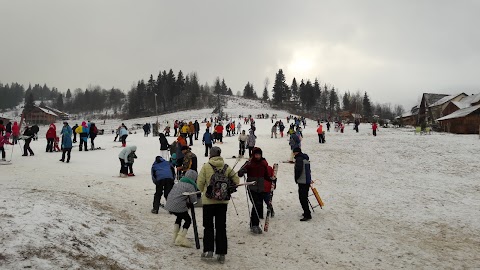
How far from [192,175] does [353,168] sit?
1348 centimetres

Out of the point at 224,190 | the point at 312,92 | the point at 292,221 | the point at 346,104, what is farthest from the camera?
the point at 346,104

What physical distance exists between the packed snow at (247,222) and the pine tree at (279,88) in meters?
101

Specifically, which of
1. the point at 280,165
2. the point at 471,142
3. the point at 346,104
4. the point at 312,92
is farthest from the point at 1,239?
the point at 346,104

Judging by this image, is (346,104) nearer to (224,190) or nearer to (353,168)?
(353,168)

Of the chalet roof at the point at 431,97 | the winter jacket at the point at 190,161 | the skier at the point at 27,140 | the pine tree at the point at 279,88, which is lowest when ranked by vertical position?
the winter jacket at the point at 190,161

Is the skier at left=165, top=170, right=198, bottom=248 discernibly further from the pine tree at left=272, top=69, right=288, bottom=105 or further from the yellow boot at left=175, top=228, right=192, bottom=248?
the pine tree at left=272, top=69, right=288, bottom=105

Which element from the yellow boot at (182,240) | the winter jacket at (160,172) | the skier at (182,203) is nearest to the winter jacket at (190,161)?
the winter jacket at (160,172)

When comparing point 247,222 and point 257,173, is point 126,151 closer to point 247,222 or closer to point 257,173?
point 247,222

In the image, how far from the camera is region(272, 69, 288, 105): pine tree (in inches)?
4609

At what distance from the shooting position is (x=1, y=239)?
15.3 feet

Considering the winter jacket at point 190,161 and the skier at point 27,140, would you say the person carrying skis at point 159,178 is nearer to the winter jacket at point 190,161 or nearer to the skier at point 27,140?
the winter jacket at point 190,161

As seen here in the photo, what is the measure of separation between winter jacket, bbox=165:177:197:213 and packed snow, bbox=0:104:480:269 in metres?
0.76

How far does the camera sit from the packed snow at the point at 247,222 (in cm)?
536

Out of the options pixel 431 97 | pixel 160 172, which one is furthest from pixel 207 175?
pixel 431 97
